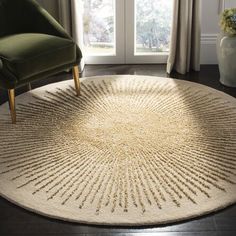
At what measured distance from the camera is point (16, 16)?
3551mm

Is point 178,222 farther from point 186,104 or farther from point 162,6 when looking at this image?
point 162,6

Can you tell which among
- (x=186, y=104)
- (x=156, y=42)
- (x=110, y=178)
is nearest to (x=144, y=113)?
(x=186, y=104)

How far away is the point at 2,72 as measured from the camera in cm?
299

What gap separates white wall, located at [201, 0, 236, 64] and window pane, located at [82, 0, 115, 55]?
832 millimetres

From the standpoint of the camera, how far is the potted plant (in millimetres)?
3553

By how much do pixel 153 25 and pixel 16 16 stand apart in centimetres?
131

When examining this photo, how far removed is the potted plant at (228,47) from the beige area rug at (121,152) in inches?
8.8

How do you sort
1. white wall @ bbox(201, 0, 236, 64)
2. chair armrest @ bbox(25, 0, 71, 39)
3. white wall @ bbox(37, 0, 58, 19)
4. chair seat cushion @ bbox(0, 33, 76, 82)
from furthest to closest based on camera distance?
1. white wall @ bbox(201, 0, 236, 64)
2. white wall @ bbox(37, 0, 58, 19)
3. chair armrest @ bbox(25, 0, 71, 39)
4. chair seat cushion @ bbox(0, 33, 76, 82)

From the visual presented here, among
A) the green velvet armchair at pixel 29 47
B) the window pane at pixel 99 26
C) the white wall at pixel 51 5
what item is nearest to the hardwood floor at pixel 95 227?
the green velvet armchair at pixel 29 47

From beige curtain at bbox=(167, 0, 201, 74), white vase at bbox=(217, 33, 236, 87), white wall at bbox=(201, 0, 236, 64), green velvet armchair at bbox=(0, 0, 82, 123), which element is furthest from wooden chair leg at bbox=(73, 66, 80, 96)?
white wall at bbox=(201, 0, 236, 64)

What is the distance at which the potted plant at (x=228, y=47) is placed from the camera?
3.55 meters

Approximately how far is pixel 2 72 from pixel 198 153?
4.42 ft

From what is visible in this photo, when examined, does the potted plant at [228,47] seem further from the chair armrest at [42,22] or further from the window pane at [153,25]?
the chair armrest at [42,22]

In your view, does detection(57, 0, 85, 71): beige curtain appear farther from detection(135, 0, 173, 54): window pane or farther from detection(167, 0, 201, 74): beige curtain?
A: detection(167, 0, 201, 74): beige curtain
